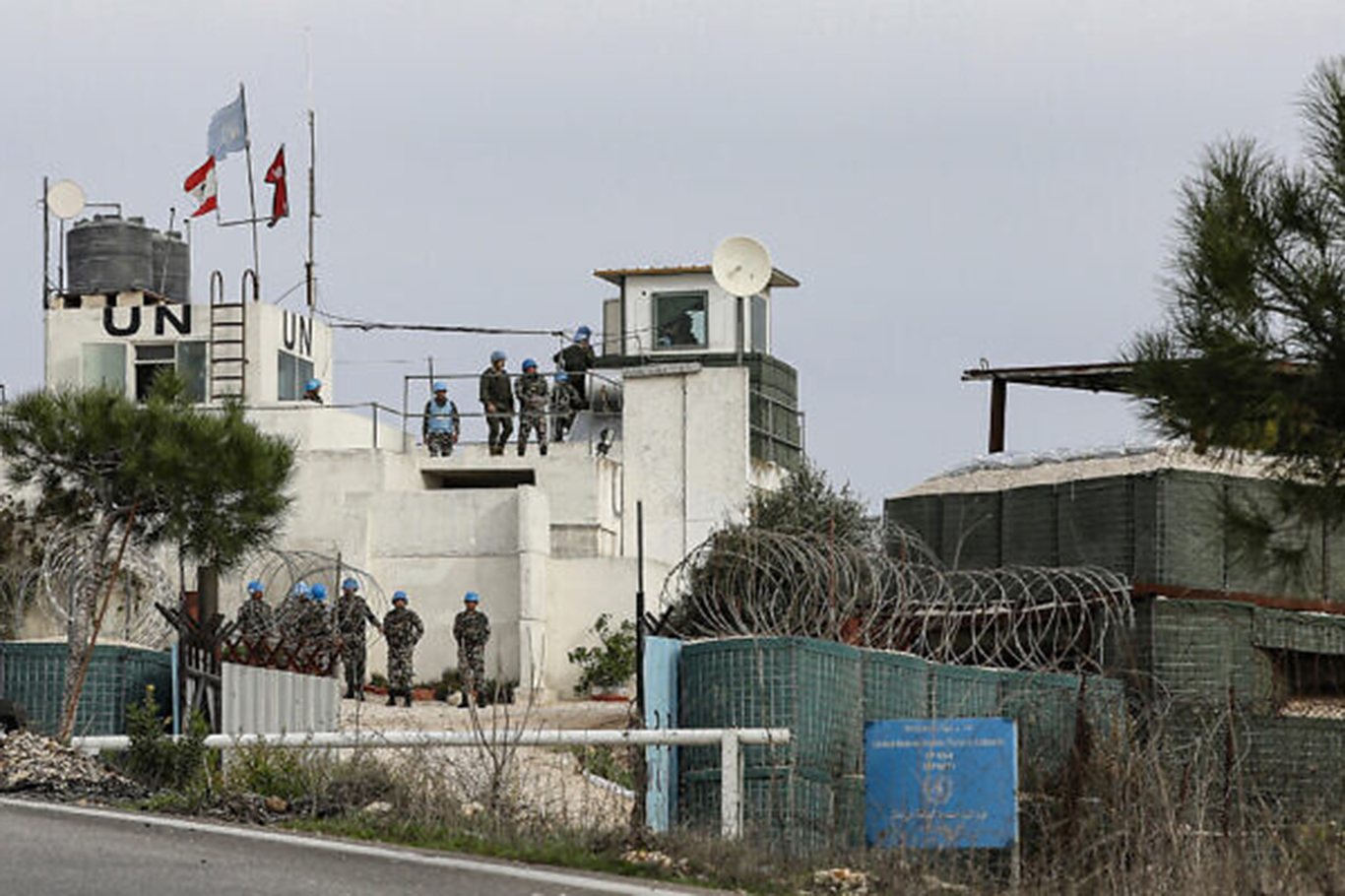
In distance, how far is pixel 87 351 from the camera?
44.4 metres

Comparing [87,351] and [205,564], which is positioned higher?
[87,351]

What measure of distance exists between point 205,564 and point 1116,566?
9564 millimetres

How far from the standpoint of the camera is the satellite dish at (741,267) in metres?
43.1

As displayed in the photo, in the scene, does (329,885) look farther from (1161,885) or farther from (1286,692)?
(1286,692)

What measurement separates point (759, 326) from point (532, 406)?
10.9 meters

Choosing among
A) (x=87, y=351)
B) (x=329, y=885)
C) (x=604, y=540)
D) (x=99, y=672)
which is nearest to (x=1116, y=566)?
(x=99, y=672)

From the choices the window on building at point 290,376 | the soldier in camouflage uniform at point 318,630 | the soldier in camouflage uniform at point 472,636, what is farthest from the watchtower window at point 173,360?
the soldier in camouflage uniform at point 472,636

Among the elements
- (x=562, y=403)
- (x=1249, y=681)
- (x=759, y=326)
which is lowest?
(x=1249, y=681)

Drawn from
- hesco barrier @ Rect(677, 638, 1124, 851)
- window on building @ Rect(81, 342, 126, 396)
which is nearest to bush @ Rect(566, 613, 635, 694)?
window on building @ Rect(81, 342, 126, 396)

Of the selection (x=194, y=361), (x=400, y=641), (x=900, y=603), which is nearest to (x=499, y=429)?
(x=194, y=361)

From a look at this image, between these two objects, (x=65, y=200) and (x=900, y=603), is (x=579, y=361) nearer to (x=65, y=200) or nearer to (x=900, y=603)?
(x=65, y=200)

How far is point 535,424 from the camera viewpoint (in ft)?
131

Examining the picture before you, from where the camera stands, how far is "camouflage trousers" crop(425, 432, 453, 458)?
3994cm

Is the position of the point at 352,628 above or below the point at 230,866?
above
